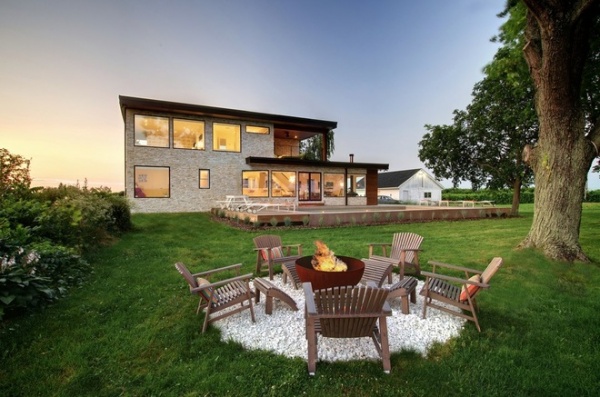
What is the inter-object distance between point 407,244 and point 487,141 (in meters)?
19.3

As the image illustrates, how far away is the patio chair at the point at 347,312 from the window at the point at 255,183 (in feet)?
60.0

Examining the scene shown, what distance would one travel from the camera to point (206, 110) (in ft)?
63.6

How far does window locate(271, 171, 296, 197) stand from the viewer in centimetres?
2162

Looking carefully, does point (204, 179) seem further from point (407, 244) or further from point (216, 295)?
point (216, 295)

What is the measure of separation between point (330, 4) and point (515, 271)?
1688cm

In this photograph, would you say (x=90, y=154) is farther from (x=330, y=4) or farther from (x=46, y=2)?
(x=330, y=4)

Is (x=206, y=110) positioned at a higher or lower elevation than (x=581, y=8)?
higher

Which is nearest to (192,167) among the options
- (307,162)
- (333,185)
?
(307,162)

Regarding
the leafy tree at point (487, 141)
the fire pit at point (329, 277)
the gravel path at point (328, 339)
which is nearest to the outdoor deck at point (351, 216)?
the leafy tree at point (487, 141)

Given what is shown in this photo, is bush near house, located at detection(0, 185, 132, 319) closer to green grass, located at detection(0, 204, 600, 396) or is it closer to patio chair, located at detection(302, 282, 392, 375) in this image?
green grass, located at detection(0, 204, 600, 396)

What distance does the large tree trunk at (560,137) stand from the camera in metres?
6.79

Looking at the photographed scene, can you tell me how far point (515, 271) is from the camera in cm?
650

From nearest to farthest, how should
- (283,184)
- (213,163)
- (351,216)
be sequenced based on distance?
(351,216), (213,163), (283,184)

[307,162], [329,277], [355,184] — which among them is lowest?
[329,277]
